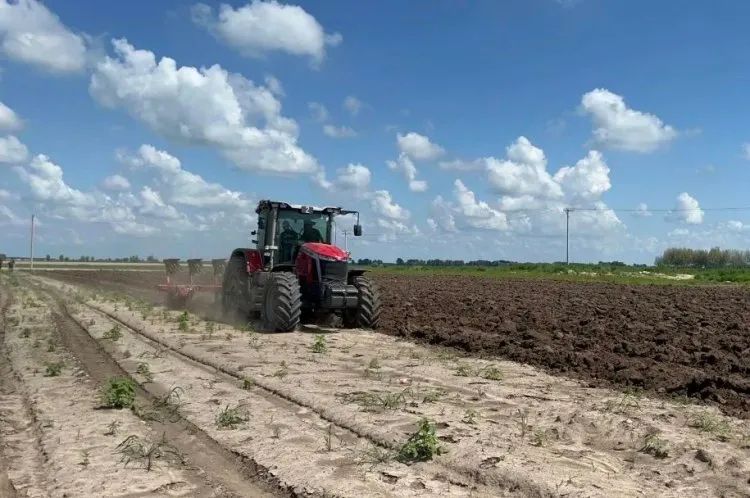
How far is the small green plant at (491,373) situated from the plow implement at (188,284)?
36.7 ft

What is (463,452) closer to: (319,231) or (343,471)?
(343,471)

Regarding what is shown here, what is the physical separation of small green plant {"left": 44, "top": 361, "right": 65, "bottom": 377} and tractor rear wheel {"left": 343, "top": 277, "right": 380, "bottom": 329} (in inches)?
262

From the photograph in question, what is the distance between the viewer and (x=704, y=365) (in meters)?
10.1

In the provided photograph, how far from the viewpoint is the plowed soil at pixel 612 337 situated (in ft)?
29.8

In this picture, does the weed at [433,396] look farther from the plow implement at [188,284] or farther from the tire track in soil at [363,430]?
the plow implement at [188,284]

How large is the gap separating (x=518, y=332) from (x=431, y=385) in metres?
5.83

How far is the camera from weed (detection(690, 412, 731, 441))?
6.41 m

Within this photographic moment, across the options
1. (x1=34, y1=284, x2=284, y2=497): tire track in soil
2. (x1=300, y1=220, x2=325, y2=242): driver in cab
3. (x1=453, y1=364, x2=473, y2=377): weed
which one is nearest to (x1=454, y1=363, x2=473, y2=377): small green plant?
(x1=453, y1=364, x2=473, y2=377): weed

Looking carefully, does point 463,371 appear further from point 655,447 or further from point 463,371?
point 655,447

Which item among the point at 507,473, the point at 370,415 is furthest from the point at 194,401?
the point at 507,473

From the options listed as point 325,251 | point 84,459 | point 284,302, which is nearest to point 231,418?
point 84,459

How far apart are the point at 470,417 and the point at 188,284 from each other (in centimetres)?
1569

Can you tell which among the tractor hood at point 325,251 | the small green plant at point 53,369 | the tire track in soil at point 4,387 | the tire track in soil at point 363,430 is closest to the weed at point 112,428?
the tire track in soil at point 4,387

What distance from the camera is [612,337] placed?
13.0 metres
